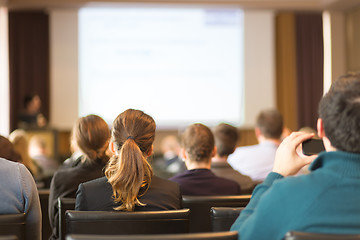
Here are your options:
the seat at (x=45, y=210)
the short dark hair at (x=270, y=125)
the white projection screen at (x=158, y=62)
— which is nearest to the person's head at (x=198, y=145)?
the seat at (x=45, y=210)

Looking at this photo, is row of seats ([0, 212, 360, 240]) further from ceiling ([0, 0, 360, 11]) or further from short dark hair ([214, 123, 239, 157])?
ceiling ([0, 0, 360, 11])

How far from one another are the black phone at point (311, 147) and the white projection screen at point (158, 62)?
705 cm

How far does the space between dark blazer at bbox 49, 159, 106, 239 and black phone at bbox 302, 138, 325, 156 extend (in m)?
1.37

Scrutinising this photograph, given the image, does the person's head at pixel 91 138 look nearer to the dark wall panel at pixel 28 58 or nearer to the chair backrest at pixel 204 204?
the chair backrest at pixel 204 204

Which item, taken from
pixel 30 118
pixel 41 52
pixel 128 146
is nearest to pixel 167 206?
pixel 128 146

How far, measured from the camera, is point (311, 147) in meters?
1.55

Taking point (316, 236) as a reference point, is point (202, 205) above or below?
below

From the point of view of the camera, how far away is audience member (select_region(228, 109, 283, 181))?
12.7 ft

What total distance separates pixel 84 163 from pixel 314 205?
167 cm

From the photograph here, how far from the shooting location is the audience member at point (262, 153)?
3871 millimetres

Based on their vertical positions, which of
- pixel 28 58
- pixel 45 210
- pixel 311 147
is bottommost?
pixel 45 210

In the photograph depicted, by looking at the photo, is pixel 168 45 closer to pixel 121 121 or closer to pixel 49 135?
pixel 49 135

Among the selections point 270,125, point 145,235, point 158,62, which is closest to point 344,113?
point 145,235

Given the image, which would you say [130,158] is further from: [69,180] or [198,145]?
[198,145]
